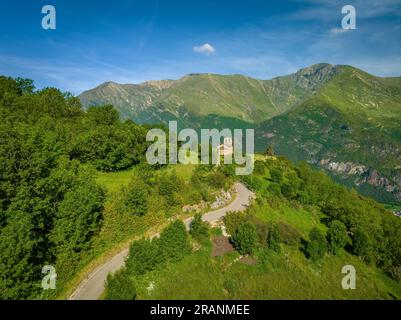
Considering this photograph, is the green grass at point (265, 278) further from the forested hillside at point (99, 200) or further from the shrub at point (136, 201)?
the shrub at point (136, 201)

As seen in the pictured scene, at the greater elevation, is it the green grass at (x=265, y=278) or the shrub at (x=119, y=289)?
the shrub at (x=119, y=289)

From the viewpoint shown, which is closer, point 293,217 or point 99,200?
point 99,200

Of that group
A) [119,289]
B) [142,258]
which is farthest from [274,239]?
[119,289]

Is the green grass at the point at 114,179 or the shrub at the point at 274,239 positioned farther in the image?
the green grass at the point at 114,179

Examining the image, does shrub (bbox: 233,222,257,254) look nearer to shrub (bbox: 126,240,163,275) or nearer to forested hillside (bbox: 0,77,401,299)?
forested hillside (bbox: 0,77,401,299)

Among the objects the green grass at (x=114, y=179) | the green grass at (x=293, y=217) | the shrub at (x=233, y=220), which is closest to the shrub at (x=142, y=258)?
the shrub at (x=233, y=220)

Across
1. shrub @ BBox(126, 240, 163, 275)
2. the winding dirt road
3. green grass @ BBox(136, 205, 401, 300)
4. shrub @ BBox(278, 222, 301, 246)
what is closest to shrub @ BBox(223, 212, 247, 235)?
the winding dirt road

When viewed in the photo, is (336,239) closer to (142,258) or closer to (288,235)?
(288,235)

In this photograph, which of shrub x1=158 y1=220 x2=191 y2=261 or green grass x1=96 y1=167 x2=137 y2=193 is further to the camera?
green grass x1=96 y1=167 x2=137 y2=193

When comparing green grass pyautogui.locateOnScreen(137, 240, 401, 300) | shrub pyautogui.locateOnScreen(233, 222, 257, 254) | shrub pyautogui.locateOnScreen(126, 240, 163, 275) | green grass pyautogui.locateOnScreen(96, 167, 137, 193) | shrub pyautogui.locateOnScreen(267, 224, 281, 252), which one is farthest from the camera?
green grass pyautogui.locateOnScreen(96, 167, 137, 193)

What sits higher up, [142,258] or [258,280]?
[142,258]
